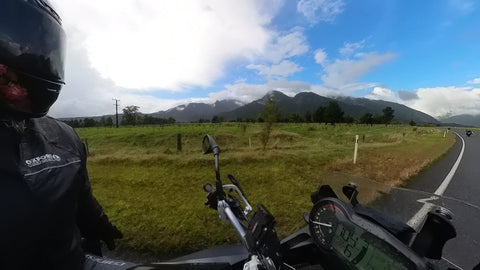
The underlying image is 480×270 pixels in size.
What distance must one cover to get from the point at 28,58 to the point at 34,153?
0.46m

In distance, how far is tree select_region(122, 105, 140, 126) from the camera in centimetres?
8681

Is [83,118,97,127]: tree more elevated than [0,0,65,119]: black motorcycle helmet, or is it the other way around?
[0,0,65,119]: black motorcycle helmet

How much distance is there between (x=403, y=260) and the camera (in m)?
0.94

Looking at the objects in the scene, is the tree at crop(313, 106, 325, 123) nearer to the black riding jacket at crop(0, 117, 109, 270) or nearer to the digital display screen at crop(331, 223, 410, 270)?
the digital display screen at crop(331, 223, 410, 270)

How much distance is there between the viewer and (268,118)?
15.5 m

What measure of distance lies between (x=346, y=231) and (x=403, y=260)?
0.94 ft

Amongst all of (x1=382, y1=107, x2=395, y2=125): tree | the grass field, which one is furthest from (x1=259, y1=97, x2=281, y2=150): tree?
(x1=382, y1=107, x2=395, y2=125): tree

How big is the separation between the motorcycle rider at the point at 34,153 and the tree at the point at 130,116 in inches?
3602

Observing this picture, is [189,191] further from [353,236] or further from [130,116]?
[130,116]

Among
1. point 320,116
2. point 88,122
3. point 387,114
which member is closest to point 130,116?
point 88,122

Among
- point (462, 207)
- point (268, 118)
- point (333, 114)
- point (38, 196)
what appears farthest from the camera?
point (333, 114)

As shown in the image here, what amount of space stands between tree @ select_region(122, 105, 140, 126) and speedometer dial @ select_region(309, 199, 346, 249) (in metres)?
92.0

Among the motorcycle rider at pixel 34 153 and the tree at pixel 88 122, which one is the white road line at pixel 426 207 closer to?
the motorcycle rider at pixel 34 153

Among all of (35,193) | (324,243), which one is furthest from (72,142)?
(324,243)
